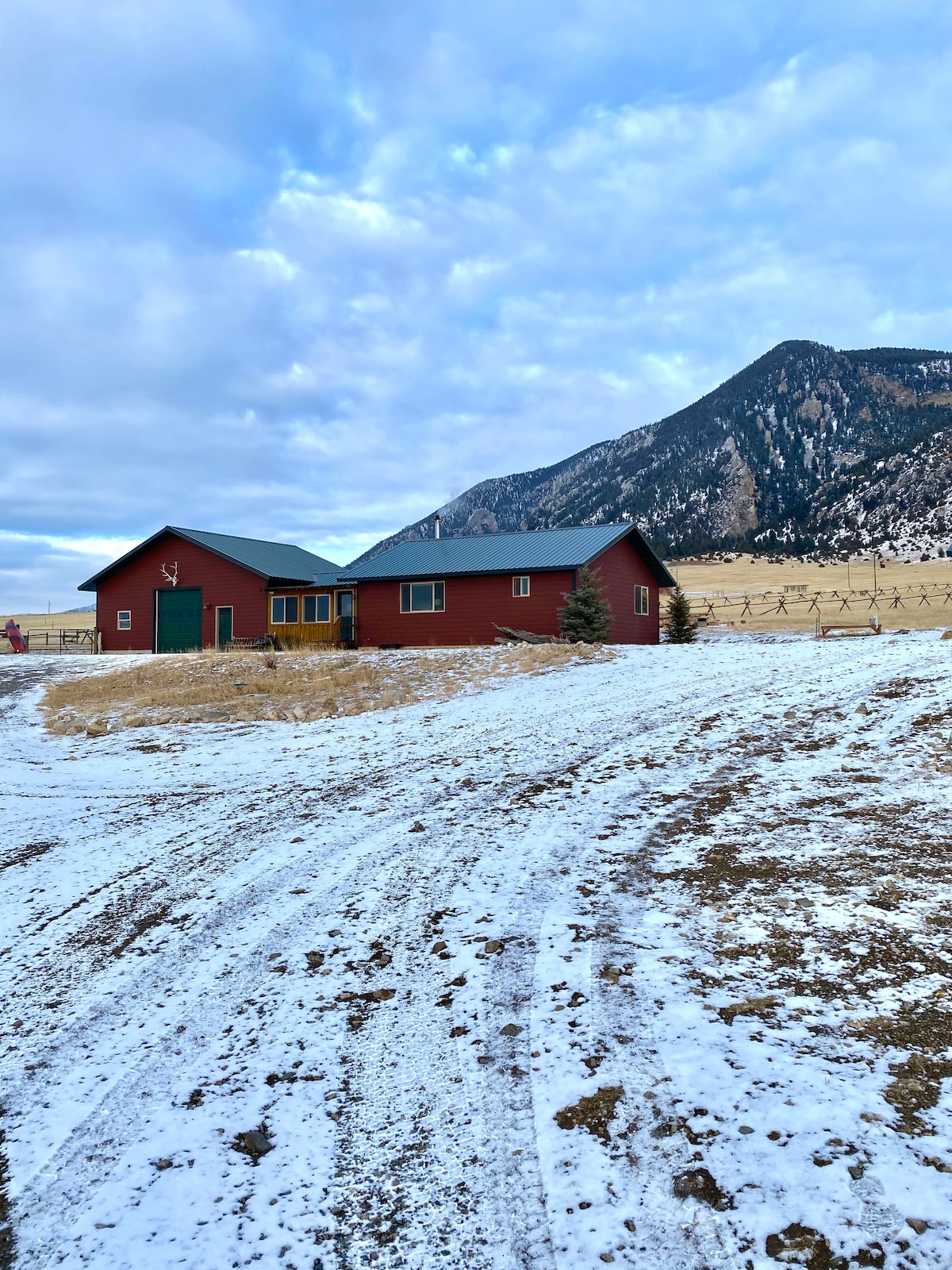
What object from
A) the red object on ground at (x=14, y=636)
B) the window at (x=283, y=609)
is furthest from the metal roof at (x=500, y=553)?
the red object on ground at (x=14, y=636)

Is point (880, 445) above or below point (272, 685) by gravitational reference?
above

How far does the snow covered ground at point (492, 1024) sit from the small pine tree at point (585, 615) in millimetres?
17815

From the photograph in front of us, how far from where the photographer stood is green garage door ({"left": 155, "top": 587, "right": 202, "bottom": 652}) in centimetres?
3522

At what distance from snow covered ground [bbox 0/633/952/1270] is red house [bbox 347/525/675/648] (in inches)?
809

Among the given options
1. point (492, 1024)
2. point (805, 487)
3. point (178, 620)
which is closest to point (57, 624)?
point (178, 620)

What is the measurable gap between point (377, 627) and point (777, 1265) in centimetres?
3003

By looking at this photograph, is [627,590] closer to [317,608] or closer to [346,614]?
[346,614]

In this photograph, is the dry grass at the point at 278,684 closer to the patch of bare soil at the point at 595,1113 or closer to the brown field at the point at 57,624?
the patch of bare soil at the point at 595,1113

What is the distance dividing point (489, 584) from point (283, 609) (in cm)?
1020

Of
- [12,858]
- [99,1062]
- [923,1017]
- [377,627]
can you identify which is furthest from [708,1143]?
[377,627]

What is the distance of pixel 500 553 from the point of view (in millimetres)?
30750

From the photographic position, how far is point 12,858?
6957 mm

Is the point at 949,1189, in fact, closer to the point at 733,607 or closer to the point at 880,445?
the point at 733,607

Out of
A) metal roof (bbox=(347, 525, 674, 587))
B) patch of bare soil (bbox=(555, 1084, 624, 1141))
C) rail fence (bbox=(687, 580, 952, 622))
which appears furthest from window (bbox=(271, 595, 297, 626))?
patch of bare soil (bbox=(555, 1084, 624, 1141))
